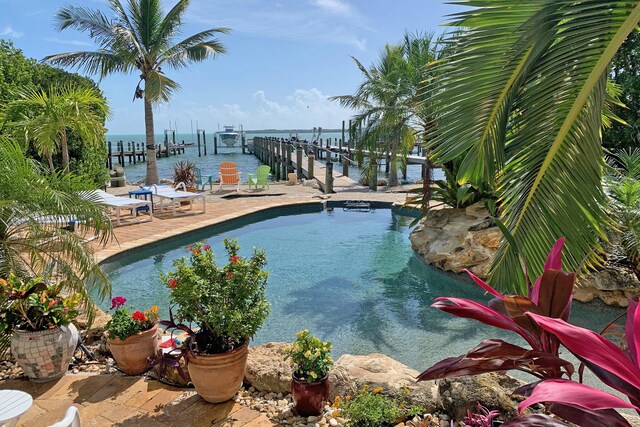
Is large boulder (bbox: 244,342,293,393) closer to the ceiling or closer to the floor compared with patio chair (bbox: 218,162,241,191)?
closer to the floor

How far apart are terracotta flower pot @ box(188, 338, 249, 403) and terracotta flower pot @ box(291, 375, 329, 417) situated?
0.45 metres

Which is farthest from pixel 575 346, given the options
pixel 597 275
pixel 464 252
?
pixel 464 252

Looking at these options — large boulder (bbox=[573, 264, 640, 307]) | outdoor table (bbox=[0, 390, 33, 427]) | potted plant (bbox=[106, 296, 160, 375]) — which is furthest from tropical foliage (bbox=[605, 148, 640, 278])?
outdoor table (bbox=[0, 390, 33, 427])

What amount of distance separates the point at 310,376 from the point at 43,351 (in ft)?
7.18

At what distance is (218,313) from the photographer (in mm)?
2807

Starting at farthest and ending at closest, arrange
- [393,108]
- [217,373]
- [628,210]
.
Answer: [393,108]
[628,210]
[217,373]

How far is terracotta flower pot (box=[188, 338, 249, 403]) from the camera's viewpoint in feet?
9.20

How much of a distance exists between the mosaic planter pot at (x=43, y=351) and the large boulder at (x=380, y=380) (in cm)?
222

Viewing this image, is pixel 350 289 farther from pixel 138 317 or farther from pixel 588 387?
pixel 588 387

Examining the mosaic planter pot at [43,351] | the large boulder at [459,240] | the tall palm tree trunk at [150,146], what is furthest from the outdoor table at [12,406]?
the tall palm tree trunk at [150,146]

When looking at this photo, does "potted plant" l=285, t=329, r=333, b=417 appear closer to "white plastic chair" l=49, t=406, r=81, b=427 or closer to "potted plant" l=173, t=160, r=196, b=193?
"white plastic chair" l=49, t=406, r=81, b=427

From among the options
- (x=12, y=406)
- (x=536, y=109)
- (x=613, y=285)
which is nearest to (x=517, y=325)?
(x=536, y=109)

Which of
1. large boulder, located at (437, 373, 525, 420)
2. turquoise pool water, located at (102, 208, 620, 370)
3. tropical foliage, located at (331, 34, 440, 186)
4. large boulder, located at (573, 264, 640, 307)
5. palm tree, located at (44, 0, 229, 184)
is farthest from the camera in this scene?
palm tree, located at (44, 0, 229, 184)

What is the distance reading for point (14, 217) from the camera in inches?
139
